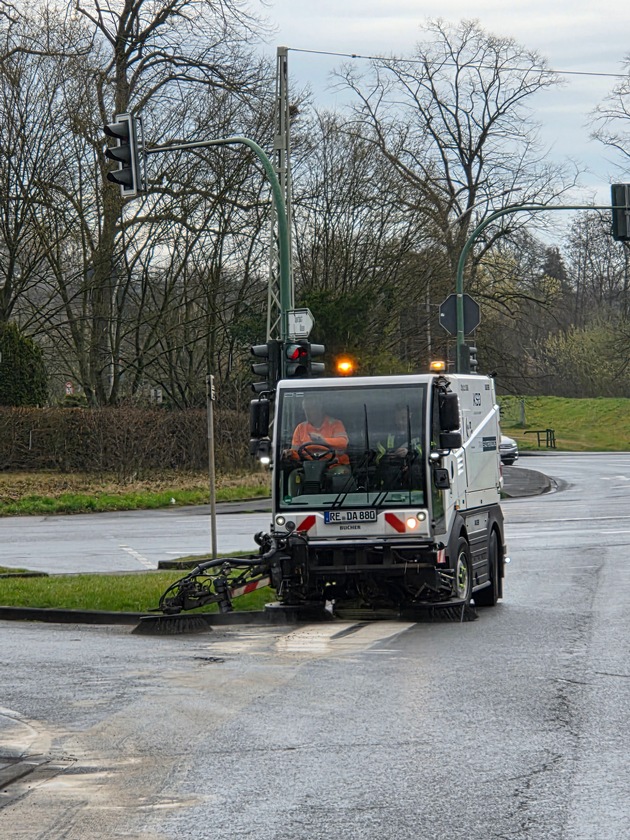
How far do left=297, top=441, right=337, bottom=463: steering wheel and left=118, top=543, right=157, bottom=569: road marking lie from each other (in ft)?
20.1

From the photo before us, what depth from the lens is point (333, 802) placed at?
6.69 metres

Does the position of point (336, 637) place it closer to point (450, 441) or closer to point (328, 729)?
point (450, 441)

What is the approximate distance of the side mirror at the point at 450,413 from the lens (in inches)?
576

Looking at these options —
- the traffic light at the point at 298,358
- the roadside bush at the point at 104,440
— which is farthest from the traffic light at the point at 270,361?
the roadside bush at the point at 104,440

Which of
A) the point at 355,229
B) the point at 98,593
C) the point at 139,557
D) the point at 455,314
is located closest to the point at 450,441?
the point at 98,593

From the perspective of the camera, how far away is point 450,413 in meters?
14.7

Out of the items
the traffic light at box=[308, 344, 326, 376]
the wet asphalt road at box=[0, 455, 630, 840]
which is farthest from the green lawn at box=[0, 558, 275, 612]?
the traffic light at box=[308, 344, 326, 376]

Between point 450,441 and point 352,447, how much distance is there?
103cm

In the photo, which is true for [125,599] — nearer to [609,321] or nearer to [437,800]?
[437,800]

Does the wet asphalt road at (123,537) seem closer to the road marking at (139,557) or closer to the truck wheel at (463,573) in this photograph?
the road marking at (139,557)

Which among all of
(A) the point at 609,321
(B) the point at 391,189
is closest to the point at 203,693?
(B) the point at 391,189

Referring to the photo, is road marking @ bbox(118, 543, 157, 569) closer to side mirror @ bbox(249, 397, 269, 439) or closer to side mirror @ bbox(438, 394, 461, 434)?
side mirror @ bbox(249, 397, 269, 439)

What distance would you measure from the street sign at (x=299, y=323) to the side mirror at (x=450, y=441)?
6.90 metres

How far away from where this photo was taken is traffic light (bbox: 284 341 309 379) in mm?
19891
